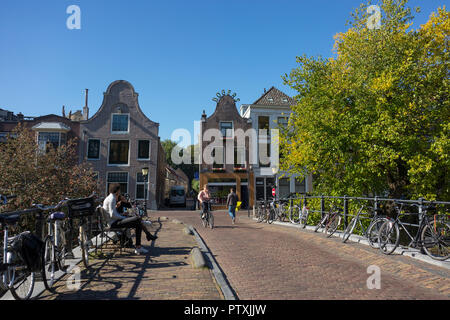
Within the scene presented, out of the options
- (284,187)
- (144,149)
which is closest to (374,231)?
(284,187)

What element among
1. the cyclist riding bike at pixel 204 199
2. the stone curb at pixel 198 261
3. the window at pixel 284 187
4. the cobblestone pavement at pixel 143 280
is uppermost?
the window at pixel 284 187

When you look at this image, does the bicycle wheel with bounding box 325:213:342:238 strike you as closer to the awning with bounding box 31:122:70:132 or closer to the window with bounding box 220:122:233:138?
the window with bounding box 220:122:233:138

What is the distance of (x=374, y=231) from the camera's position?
738 cm

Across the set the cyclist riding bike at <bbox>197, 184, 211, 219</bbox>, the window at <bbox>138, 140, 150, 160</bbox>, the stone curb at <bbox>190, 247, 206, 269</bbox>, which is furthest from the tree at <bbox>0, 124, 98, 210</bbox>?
the window at <bbox>138, 140, 150, 160</bbox>

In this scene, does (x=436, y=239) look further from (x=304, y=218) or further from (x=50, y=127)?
(x=50, y=127)

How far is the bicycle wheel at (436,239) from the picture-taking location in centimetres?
604

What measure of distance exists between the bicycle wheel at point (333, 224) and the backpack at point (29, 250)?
798cm

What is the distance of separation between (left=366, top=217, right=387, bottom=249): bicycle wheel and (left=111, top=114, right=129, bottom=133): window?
87.4ft

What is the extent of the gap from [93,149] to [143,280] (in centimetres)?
2748

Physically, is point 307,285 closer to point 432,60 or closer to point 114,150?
point 432,60

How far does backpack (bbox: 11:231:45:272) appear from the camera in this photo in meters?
3.93

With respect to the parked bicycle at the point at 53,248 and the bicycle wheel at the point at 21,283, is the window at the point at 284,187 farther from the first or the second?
the bicycle wheel at the point at 21,283

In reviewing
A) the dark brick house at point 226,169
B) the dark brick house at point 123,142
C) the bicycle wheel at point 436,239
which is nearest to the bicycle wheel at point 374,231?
the bicycle wheel at point 436,239
